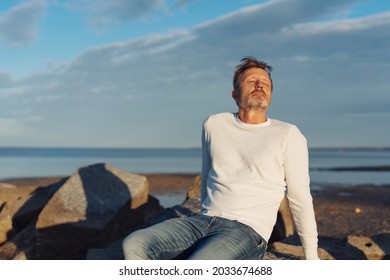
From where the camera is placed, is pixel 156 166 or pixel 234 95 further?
pixel 156 166

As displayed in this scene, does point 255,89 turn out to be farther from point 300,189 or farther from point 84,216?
point 84,216

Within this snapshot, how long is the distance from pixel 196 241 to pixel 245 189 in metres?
0.60

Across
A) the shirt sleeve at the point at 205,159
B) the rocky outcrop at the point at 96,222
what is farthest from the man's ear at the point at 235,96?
the rocky outcrop at the point at 96,222

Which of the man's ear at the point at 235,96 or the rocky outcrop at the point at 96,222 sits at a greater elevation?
the man's ear at the point at 235,96

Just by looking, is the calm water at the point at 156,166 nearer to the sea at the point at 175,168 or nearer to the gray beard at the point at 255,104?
the sea at the point at 175,168

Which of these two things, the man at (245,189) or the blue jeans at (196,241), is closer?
the blue jeans at (196,241)

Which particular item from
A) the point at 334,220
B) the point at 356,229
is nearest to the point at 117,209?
the point at 356,229

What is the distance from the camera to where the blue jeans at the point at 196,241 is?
3904mm

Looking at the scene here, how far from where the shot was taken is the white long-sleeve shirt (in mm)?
4273

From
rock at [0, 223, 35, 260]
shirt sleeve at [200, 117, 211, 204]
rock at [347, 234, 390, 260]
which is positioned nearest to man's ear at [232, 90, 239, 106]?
shirt sleeve at [200, 117, 211, 204]

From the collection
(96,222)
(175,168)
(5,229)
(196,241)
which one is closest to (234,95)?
(196,241)

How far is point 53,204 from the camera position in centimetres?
767

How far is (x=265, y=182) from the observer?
432 cm

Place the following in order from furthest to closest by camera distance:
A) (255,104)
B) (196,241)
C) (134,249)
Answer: (255,104)
(196,241)
(134,249)
